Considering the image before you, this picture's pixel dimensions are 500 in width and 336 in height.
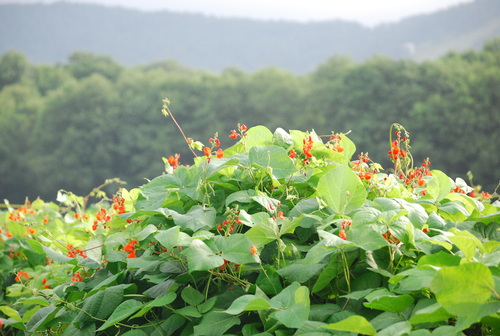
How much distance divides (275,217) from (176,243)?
0.32 metres

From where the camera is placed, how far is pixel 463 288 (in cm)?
104

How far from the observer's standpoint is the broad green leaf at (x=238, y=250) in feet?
4.52

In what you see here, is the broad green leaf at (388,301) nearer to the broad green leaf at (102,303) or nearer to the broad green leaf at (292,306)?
the broad green leaf at (292,306)

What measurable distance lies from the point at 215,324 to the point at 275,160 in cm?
57

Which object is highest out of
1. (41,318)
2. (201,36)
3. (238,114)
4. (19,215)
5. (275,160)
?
(275,160)

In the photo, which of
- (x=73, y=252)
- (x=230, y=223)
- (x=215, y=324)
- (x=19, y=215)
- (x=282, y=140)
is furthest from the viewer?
(x=19, y=215)

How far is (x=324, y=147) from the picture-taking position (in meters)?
1.90

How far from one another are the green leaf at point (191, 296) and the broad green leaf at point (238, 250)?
19cm

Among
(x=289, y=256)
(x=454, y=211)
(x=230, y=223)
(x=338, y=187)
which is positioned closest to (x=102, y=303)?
(x=230, y=223)

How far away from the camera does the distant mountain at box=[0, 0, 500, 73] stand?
88.8 m

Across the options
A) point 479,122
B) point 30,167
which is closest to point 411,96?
point 479,122

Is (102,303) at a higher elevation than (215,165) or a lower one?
lower

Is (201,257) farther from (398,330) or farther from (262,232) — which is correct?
(398,330)

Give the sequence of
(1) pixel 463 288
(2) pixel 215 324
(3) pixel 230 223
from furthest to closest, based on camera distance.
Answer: (3) pixel 230 223
(2) pixel 215 324
(1) pixel 463 288
